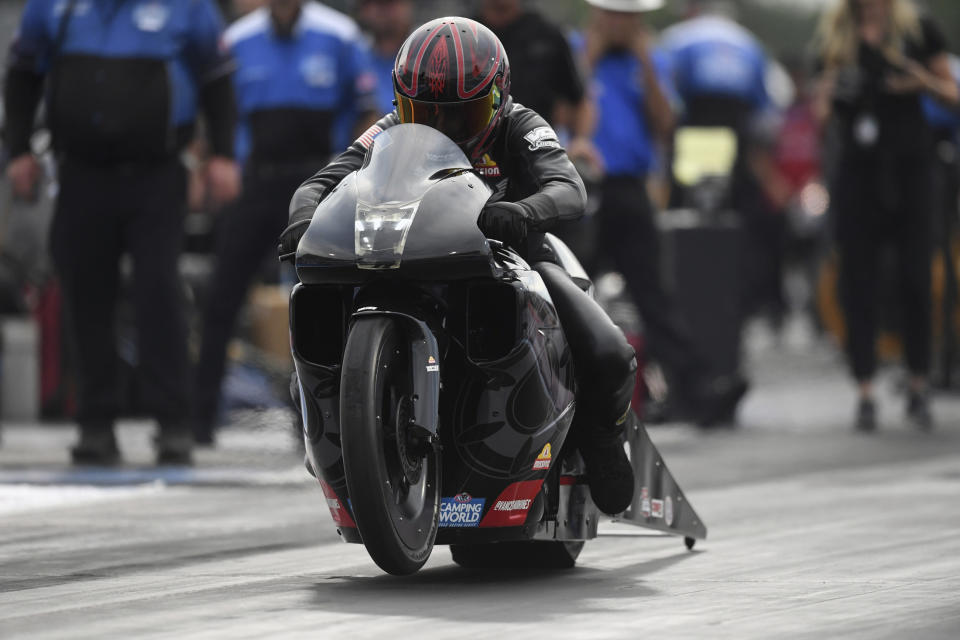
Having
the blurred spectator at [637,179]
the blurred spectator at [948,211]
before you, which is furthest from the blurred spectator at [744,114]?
the blurred spectator at [637,179]

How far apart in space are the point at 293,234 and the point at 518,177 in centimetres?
87

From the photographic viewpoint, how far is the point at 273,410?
1388cm

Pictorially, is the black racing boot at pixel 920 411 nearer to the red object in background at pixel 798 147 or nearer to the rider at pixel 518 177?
the rider at pixel 518 177

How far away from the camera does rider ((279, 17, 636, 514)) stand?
7.17 meters

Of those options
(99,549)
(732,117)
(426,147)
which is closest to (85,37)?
(99,549)

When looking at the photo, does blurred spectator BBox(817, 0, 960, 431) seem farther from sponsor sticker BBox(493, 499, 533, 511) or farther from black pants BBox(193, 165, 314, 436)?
sponsor sticker BBox(493, 499, 533, 511)

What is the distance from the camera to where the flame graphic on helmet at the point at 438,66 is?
7.16 meters

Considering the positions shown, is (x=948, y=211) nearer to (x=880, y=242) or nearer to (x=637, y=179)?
(x=880, y=242)

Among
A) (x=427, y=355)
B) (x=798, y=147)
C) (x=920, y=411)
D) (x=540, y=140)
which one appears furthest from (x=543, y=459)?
(x=798, y=147)

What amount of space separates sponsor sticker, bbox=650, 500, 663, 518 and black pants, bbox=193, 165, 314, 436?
4827mm

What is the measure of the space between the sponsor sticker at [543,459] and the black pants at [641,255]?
6.77 meters

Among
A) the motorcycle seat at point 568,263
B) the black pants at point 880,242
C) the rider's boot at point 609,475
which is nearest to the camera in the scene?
the rider's boot at point 609,475

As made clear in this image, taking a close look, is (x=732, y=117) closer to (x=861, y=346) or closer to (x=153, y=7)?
(x=861, y=346)

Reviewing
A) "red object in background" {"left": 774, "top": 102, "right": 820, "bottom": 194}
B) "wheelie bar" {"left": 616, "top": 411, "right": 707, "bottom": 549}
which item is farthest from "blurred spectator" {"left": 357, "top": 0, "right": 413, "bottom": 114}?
"red object in background" {"left": 774, "top": 102, "right": 820, "bottom": 194}
